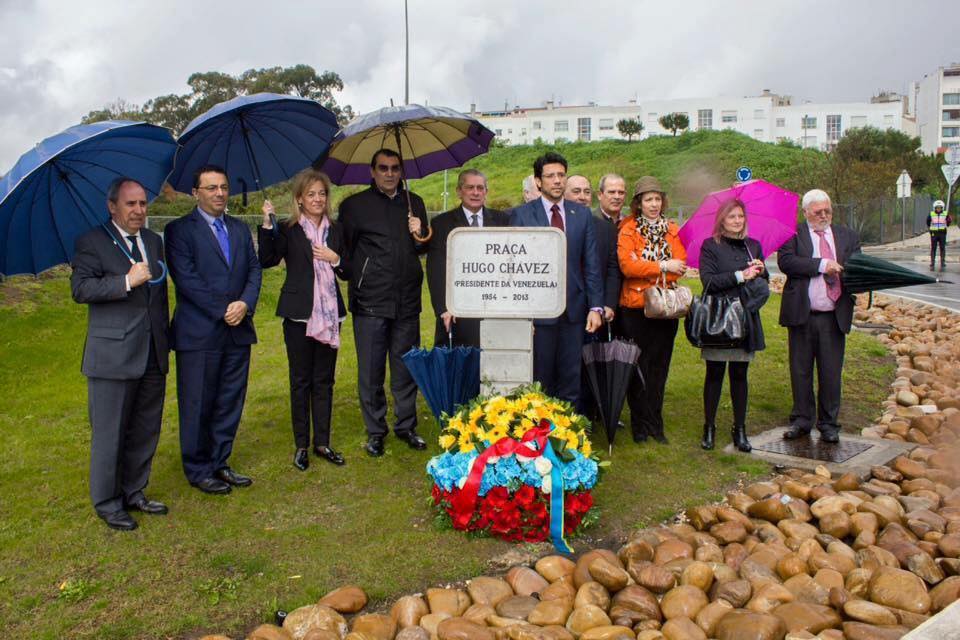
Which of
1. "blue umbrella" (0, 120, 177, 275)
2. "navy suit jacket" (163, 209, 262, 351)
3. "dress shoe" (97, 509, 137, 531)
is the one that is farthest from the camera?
"navy suit jacket" (163, 209, 262, 351)

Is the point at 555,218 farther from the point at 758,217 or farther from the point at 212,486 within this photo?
the point at 212,486

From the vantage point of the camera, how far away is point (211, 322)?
498 cm

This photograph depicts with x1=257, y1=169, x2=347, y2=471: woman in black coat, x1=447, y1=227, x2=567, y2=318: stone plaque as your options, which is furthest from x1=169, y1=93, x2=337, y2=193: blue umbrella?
x1=447, y1=227, x2=567, y2=318: stone plaque

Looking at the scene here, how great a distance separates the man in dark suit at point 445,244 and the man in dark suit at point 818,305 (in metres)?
2.20

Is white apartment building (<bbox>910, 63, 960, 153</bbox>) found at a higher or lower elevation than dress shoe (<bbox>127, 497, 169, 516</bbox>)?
higher

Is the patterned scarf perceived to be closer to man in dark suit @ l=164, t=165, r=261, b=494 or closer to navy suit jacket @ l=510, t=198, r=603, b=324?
navy suit jacket @ l=510, t=198, r=603, b=324

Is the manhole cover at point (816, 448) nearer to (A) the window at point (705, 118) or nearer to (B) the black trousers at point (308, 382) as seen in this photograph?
(B) the black trousers at point (308, 382)

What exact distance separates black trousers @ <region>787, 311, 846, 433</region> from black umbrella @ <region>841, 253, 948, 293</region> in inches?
11.1

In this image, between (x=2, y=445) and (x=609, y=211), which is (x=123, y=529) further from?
(x=609, y=211)

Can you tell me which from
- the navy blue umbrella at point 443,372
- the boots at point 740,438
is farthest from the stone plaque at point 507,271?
the boots at point 740,438

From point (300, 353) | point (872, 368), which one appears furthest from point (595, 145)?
point (300, 353)

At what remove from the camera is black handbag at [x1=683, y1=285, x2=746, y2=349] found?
5715 millimetres

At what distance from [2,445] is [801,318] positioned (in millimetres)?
6045

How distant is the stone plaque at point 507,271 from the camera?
4707mm
